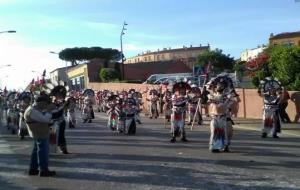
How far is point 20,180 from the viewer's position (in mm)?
12445

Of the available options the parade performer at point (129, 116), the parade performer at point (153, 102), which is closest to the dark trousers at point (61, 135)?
the parade performer at point (129, 116)

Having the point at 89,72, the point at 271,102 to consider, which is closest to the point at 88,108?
the point at 271,102

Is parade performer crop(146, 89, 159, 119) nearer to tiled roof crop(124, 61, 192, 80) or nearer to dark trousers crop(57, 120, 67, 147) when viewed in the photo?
dark trousers crop(57, 120, 67, 147)

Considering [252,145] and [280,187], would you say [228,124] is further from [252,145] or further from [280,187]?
[280,187]

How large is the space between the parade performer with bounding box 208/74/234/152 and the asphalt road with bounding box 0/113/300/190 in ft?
1.10

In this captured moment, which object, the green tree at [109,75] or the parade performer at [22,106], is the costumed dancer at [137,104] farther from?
the green tree at [109,75]

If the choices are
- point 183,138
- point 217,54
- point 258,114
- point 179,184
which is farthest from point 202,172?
point 217,54

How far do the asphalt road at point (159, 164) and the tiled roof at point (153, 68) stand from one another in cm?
7776

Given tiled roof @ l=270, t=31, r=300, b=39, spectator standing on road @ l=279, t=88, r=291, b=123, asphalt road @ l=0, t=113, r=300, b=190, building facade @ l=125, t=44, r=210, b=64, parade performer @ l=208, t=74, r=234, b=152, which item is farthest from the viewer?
building facade @ l=125, t=44, r=210, b=64

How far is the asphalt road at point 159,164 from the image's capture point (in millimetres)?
11695

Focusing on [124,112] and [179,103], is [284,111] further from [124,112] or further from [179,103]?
[179,103]

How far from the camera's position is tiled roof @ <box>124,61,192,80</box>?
327 ft

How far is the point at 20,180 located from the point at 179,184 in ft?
10.5

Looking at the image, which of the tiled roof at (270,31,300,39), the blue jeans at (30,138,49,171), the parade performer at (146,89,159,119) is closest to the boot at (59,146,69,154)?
the blue jeans at (30,138,49,171)
